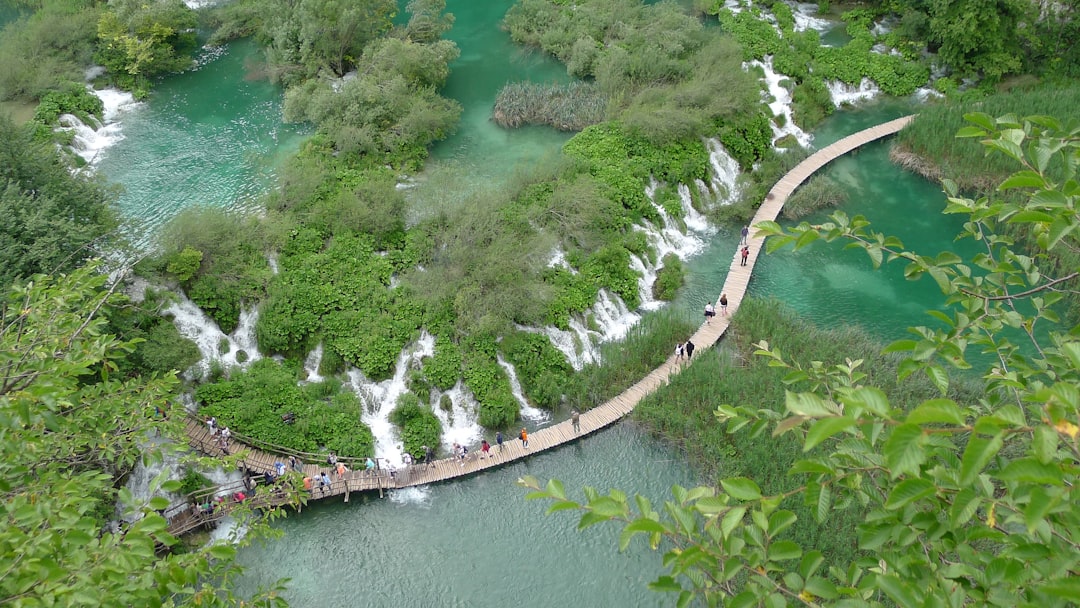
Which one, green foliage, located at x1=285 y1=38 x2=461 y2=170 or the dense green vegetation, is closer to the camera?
green foliage, located at x1=285 y1=38 x2=461 y2=170

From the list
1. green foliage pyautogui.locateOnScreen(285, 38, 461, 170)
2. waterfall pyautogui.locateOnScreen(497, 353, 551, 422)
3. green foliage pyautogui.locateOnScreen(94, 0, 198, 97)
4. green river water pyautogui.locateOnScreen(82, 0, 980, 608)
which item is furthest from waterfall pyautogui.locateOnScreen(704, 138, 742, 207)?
green foliage pyautogui.locateOnScreen(94, 0, 198, 97)

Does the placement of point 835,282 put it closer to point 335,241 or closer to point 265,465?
point 335,241

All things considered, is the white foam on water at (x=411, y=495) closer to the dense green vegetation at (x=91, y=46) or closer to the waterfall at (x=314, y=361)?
the waterfall at (x=314, y=361)

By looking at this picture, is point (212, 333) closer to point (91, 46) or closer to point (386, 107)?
point (386, 107)

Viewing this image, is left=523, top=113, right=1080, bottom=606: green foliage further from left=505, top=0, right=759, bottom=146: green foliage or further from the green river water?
left=505, top=0, right=759, bottom=146: green foliage

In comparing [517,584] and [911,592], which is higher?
[911,592]

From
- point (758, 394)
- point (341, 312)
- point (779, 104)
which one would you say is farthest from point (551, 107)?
point (758, 394)

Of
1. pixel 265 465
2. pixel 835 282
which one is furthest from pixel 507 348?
pixel 835 282
